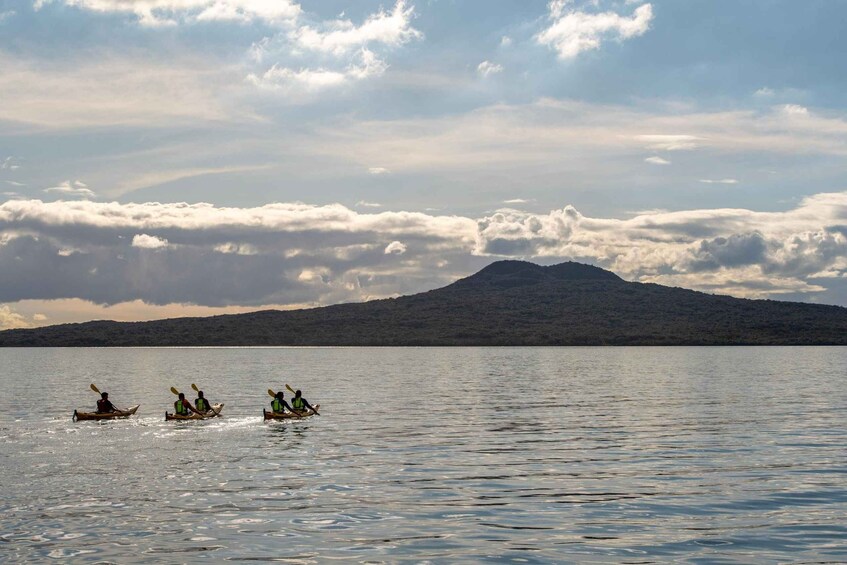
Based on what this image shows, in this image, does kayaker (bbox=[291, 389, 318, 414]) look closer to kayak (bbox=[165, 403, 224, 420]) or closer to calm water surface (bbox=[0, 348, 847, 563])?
calm water surface (bbox=[0, 348, 847, 563])

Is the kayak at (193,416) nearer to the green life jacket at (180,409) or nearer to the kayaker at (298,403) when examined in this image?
the green life jacket at (180,409)

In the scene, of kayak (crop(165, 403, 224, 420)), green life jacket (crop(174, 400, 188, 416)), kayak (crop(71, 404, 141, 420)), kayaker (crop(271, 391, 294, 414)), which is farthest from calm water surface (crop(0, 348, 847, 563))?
kayak (crop(71, 404, 141, 420))

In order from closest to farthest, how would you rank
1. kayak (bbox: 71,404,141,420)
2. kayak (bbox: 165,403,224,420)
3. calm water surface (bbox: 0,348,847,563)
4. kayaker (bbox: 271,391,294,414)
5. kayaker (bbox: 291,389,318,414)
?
calm water surface (bbox: 0,348,847,563) < kayak (bbox: 165,403,224,420) < kayaker (bbox: 271,391,294,414) < kayak (bbox: 71,404,141,420) < kayaker (bbox: 291,389,318,414)

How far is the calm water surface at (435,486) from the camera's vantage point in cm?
2627

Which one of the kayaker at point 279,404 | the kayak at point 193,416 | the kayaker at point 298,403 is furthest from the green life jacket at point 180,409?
the kayaker at point 298,403

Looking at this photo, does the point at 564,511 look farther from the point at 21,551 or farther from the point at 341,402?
the point at 341,402

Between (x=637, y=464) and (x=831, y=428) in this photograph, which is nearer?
(x=637, y=464)

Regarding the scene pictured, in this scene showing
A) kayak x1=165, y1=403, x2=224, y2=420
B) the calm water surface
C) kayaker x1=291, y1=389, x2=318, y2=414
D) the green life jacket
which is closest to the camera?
the calm water surface

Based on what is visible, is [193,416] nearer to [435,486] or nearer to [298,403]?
[298,403]

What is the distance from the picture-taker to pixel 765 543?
86.6 feet

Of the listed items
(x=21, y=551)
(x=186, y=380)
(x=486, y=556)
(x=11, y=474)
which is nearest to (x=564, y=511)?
(x=486, y=556)

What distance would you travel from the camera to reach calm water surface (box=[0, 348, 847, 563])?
Answer: 86.2ft

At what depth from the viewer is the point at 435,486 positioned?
36.1 m

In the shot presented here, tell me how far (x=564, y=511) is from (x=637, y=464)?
39.6ft
